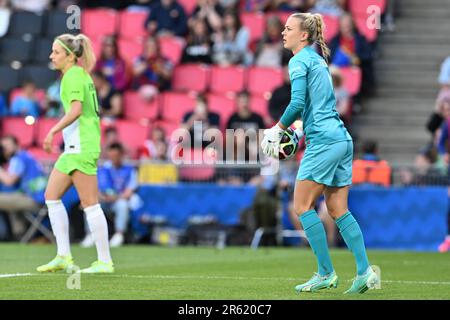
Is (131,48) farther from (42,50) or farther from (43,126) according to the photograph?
(43,126)

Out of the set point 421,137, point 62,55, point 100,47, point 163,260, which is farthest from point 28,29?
point 62,55

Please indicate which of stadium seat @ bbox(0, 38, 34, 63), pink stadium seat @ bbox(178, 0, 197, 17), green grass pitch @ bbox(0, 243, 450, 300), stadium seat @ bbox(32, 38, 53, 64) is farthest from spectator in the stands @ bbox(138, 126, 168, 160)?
stadium seat @ bbox(0, 38, 34, 63)

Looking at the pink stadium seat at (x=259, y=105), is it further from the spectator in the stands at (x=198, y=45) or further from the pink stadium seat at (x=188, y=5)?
the pink stadium seat at (x=188, y=5)

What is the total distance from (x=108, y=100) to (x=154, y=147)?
1893 mm

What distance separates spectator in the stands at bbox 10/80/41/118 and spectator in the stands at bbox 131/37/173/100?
1.81m

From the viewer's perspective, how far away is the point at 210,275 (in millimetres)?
11922

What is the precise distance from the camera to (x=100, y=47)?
904 inches

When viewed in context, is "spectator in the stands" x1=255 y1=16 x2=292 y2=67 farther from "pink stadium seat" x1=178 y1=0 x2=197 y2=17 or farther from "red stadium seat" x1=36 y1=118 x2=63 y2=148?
"red stadium seat" x1=36 y1=118 x2=63 y2=148

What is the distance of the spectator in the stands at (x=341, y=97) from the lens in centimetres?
2002

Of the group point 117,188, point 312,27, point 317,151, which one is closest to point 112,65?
point 117,188

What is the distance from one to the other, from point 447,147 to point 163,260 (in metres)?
6.59

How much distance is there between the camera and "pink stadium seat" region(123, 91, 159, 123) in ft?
72.1

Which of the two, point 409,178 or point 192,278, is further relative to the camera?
point 409,178
